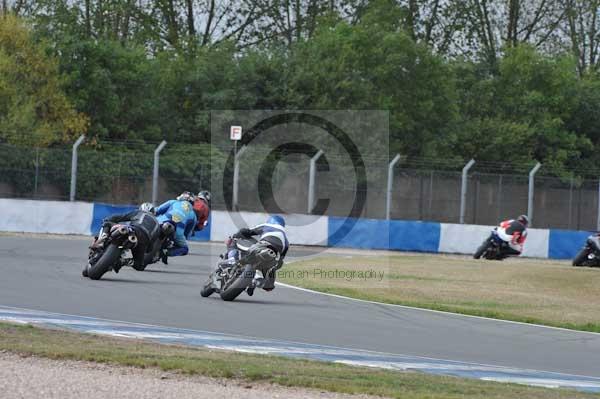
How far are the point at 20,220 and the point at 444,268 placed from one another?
33.5 feet

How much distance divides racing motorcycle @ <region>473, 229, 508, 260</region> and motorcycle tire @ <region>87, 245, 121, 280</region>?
13258mm

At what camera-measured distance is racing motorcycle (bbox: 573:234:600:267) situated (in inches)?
1008

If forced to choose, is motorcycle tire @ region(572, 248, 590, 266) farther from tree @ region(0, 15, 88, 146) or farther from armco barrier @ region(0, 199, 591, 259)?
tree @ region(0, 15, 88, 146)

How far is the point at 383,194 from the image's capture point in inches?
1156

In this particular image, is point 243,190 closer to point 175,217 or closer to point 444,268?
point 444,268

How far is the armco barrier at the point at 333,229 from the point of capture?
87.5 ft

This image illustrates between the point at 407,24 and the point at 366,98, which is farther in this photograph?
the point at 407,24

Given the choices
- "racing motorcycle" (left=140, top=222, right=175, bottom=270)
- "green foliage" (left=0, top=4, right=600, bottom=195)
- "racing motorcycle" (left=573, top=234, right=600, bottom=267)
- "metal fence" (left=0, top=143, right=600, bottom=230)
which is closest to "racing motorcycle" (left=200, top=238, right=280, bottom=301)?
"racing motorcycle" (left=140, top=222, right=175, bottom=270)

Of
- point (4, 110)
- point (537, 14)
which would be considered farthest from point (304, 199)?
point (537, 14)

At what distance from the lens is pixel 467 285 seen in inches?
740

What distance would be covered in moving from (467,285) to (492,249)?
7.99 meters

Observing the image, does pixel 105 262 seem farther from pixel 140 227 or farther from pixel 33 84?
pixel 33 84

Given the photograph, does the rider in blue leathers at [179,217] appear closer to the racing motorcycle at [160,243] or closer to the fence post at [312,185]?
the racing motorcycle at [160,243]

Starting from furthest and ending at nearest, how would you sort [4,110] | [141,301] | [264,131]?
[264,131]
[4,110]
[141,301]
